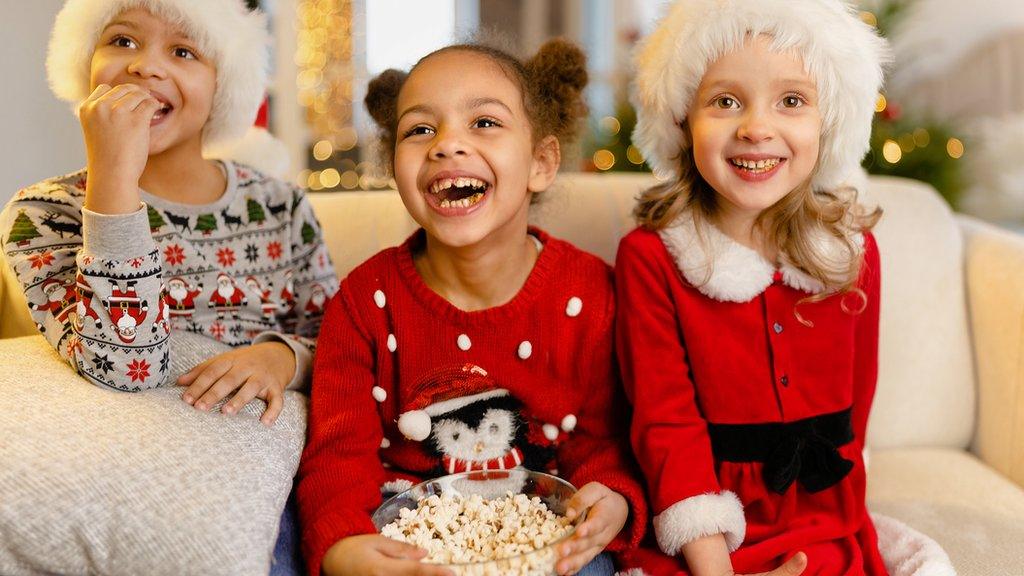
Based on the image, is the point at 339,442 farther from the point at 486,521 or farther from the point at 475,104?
the point at 475,104

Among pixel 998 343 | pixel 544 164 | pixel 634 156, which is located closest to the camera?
pixel 544 164

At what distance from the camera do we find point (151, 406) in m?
1.07

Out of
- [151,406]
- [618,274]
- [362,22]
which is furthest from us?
→ [362,22]

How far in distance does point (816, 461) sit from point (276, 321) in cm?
86

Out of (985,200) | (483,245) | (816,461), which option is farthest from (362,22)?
(816,461)

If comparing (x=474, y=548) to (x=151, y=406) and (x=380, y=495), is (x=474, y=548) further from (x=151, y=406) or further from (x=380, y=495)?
(x=151, y=406)

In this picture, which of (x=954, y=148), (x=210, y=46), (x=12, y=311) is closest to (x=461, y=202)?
(x=210, y=46)

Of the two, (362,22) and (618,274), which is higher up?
(362,22)

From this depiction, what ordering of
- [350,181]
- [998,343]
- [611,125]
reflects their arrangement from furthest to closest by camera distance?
[350,181] → [611,125] → [998,343]

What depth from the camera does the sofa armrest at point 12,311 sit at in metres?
1.41

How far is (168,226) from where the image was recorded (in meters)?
1.36

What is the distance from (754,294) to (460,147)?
0.46 m

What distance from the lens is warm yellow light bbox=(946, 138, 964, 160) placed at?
3158 millimetres

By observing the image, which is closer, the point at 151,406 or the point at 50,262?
the point at 151,406
